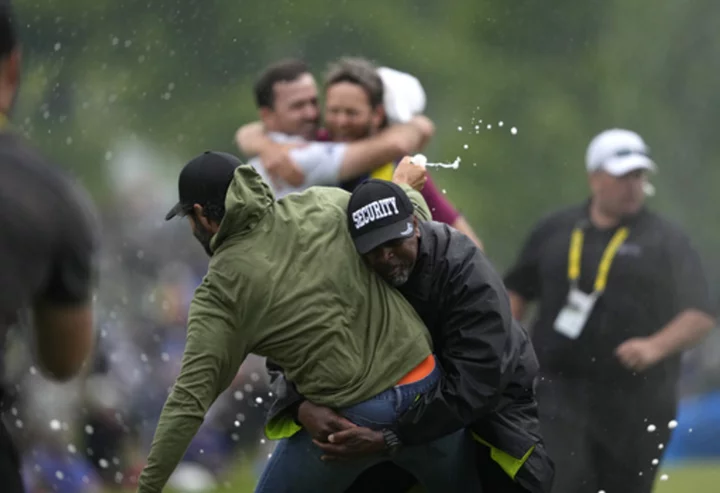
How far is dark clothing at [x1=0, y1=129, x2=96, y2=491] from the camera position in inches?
128

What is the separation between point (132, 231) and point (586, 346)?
382 centimetres

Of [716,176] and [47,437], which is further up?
[716,176]

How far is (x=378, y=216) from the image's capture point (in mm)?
4398

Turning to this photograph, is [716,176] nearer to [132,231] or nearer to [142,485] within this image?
[132,231]

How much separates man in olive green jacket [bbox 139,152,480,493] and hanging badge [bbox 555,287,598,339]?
312 centimetres

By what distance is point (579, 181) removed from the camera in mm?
11148

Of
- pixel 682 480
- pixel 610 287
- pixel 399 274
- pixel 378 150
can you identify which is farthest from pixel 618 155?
pixel 399 274

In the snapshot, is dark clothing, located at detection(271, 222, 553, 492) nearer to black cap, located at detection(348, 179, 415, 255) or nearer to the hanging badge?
black cap, located at detection(348, 179, 415, 255)

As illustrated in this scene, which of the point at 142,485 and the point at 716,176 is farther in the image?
the point at 716,176

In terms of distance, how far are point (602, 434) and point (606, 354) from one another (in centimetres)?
36

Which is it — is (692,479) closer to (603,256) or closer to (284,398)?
(603,256)

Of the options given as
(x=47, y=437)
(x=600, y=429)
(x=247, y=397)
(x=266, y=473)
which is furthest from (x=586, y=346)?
(x=47, y=437)

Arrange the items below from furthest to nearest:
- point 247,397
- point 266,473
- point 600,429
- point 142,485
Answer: point 247,397 → point 600,429 → point 266,473 → point 142,485

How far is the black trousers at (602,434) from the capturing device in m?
7.36
